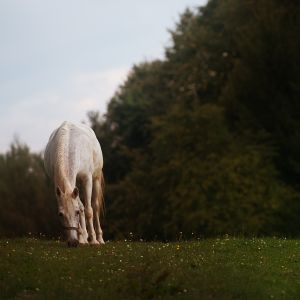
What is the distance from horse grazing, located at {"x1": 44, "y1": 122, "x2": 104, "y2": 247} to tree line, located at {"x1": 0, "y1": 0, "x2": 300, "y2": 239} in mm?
15690

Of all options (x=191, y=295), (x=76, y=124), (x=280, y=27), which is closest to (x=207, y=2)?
(x=280, y=27)

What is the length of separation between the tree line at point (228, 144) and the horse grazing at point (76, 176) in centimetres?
1569

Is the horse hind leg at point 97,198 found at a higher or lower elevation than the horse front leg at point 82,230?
higher

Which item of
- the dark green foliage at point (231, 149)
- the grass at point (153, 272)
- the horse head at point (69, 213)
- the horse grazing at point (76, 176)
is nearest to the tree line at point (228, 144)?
the dark green foliage at point (231, 149)

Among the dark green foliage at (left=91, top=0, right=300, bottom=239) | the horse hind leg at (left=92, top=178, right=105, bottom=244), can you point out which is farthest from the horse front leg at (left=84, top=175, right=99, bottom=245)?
the dark green foliage at (left=91, top=0, right=300, bottom=239)

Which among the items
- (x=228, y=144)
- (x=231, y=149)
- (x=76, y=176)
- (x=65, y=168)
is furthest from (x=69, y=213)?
(x=228, y=144)

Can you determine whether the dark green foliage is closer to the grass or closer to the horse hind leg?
the horse hind leg

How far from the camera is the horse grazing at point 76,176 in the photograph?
59.9 feet

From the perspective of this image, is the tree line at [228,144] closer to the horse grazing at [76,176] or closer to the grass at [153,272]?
the horse grazing at [76,176]

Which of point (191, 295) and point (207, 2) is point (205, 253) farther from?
point (207, 2)

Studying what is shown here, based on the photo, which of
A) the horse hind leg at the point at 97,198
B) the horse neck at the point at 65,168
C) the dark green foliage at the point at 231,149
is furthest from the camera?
the dark green foliage at the point at 231,149

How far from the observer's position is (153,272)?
13.2 m

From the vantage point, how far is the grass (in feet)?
42.1

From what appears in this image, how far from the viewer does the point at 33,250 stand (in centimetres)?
1744
